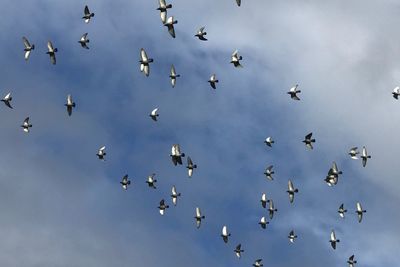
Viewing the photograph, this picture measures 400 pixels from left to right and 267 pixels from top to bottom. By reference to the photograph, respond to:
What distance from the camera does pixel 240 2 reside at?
186 m

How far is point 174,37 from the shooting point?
A: 194 metres

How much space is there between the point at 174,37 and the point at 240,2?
14119 millimetres
